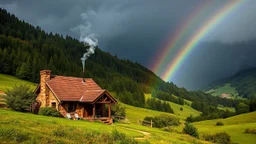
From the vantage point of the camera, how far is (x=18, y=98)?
3681 cm

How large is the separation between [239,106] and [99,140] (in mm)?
154660

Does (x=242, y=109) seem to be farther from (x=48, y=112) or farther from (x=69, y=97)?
(x=48, y=112)

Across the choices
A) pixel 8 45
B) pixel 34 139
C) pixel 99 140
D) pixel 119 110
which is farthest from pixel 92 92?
pixel 8 45

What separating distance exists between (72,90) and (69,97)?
8.39 feet

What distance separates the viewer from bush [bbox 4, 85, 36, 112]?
120 ft

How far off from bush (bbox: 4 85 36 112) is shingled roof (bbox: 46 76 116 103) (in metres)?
4.65

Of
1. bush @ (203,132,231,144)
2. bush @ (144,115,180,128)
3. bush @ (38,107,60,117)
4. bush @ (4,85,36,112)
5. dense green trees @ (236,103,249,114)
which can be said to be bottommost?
bush @ (203,132,231,144)

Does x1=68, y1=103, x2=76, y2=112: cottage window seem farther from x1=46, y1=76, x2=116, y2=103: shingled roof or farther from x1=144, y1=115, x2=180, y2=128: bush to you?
x1=144, y1=115, x2=180, y2=128: bush

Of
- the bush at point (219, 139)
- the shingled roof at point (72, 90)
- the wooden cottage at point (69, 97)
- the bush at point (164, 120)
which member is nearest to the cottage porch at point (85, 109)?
the wooden cottage at point (69, 97)

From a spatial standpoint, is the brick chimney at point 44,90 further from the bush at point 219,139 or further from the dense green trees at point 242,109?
the dense green trees at point 242,109

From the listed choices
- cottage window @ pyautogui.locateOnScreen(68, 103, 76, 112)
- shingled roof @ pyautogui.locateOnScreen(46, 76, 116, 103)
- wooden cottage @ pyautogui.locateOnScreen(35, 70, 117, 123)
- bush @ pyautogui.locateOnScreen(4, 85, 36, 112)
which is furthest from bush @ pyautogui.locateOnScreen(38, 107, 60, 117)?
cottage window @ pyautogui.locateOnScreen(68, 103, 76, 112)

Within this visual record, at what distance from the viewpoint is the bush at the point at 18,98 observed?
120 feet

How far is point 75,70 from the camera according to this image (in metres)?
170

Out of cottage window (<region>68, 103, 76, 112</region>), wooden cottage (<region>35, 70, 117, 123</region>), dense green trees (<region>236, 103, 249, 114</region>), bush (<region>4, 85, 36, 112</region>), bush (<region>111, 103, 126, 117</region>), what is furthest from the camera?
dense green trees (<region>236, 103, 249, 114</region>)
